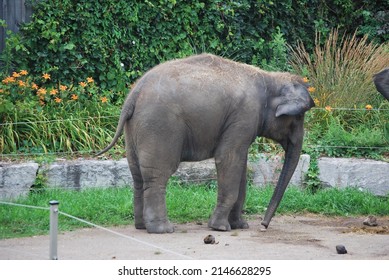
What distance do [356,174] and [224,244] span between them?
12.3 ft

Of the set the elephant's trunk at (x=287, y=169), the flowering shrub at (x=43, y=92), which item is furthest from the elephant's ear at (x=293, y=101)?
the flowering shrub at (x=43, y=92)

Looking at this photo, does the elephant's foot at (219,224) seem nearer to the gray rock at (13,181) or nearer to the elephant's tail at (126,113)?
the elephant's tail at (126,113)

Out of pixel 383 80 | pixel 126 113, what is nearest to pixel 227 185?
pixel 126 113

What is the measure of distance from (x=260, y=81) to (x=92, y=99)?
4.07 meters

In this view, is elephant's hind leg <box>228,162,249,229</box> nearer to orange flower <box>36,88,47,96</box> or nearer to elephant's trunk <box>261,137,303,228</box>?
elephant's trunk <box>261,137,303,228</box>

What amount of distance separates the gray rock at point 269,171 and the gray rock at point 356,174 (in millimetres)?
298

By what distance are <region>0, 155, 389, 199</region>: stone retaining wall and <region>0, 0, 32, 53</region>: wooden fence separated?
3.22 meters

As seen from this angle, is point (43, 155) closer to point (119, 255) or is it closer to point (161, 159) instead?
point (161, 159)

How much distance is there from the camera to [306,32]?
1730 cm

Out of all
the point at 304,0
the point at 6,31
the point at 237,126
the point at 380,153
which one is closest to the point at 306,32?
the point at 304,0

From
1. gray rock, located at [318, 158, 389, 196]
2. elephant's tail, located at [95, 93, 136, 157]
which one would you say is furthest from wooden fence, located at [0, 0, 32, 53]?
gray rock, located at [318, 158, 389, 196]

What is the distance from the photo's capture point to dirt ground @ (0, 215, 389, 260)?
8.57 m

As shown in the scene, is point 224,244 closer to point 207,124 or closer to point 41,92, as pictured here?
point 207,124

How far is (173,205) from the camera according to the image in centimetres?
1120
